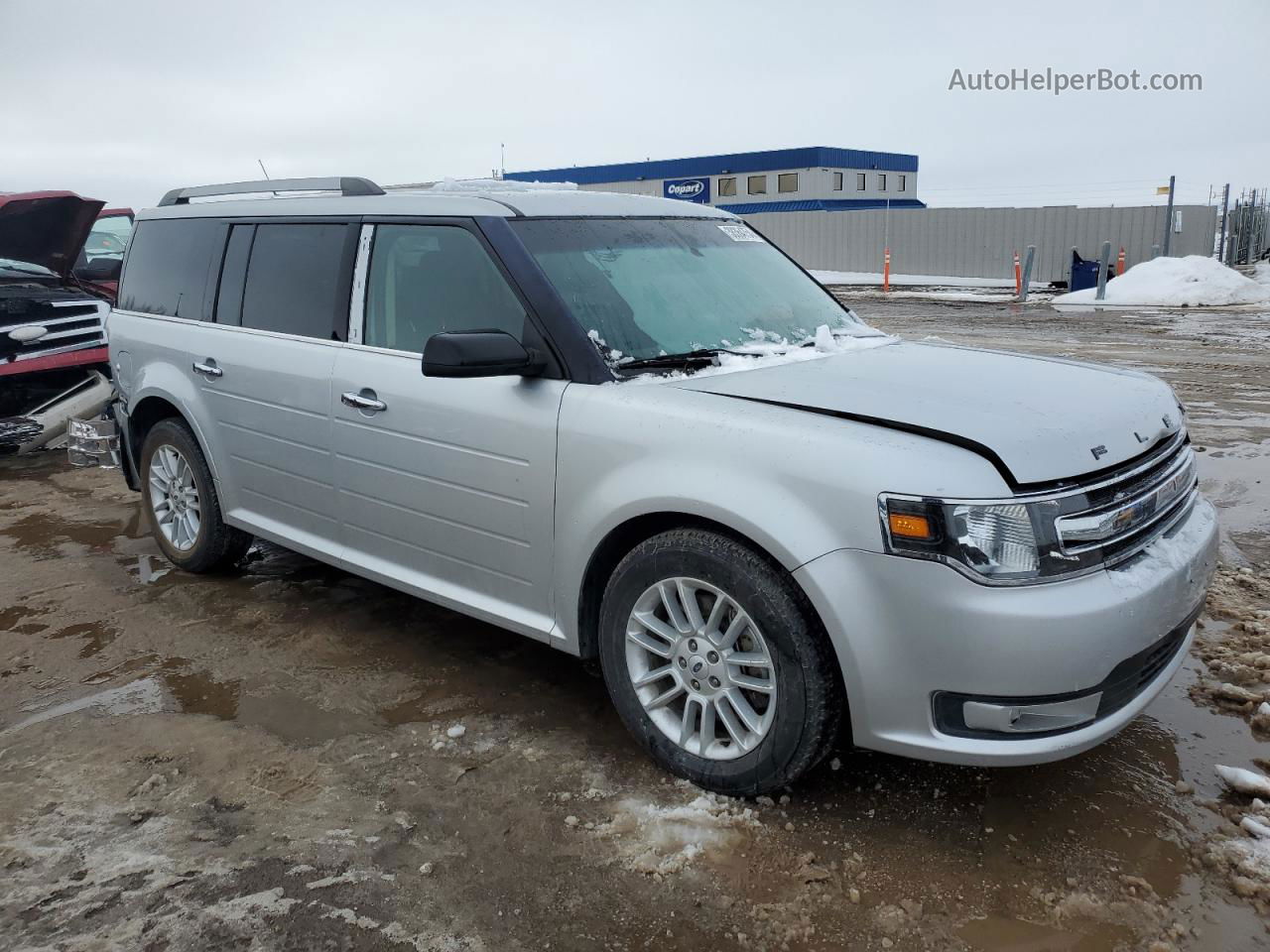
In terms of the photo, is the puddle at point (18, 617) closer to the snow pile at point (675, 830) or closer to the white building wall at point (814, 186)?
the snow pile at point (675, 830)

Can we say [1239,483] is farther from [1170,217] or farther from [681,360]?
[1170,217]

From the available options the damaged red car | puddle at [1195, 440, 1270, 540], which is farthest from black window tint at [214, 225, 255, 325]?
puddle at [1195, 440, 1270, 540]

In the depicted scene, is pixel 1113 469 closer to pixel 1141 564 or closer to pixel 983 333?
pixel 1141 564

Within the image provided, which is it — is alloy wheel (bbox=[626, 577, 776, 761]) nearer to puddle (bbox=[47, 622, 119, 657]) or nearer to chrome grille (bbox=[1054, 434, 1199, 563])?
chrome grille (bbox=[1054, 434, 1199, 563])


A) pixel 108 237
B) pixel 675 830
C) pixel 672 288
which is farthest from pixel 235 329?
pixel 108 237

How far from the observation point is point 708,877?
2.74m

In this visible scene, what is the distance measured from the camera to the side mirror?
125 inches

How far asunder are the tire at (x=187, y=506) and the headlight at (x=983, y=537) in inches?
141

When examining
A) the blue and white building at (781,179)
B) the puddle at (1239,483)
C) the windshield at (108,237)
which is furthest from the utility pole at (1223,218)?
the windshield at (108,237)

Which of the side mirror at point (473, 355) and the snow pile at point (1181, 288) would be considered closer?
the side mirror at point (473, 355)

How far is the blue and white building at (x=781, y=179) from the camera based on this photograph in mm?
41000

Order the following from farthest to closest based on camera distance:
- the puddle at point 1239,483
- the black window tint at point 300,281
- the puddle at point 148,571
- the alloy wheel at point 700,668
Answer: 1. the puddle at point 1239,483
2. the puddle at point 148,571
3. the black window tint at point 300,281
4. the alloy wheel at point 700,668

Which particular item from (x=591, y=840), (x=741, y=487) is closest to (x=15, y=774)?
(x=591, y=840)

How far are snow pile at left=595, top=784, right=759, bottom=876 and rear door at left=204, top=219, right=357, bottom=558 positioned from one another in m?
1.86
